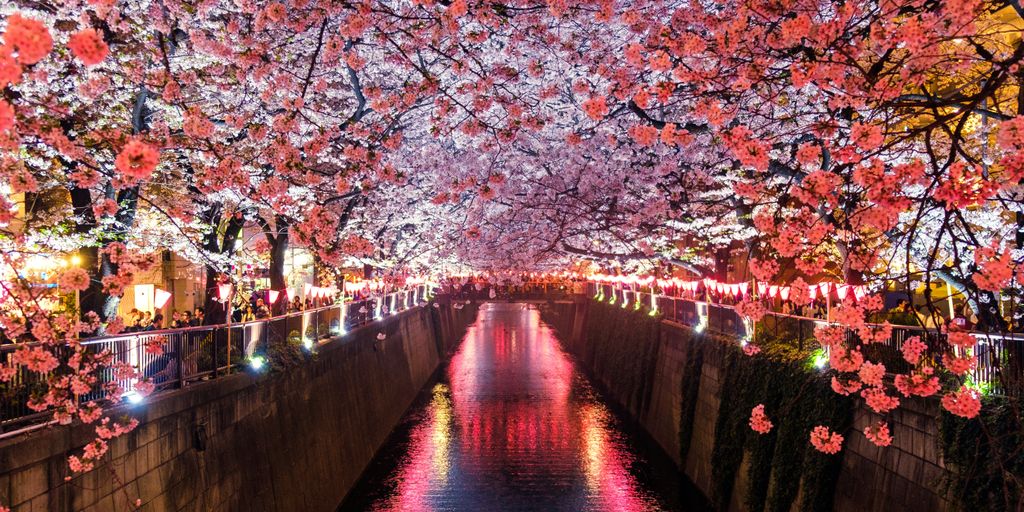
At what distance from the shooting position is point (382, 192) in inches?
995

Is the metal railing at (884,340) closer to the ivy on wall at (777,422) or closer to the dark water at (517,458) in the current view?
the ivy on wall at (777,422)

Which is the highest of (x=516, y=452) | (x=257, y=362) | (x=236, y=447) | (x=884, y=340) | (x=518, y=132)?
(x=518, y=132)

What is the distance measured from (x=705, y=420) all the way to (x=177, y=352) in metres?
13.0

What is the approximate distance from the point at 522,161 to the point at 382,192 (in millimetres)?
6310

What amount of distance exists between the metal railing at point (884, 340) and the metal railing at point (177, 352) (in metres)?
7.01

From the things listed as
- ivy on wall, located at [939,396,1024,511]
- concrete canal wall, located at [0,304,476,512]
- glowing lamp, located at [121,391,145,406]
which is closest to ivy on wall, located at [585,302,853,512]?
ivy on wall, located at [939,396,1024,511]

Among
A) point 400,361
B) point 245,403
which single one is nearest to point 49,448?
point 245,403

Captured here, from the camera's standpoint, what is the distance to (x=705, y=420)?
63.2 feet

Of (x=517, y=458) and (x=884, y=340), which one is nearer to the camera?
(x=884, y=340)

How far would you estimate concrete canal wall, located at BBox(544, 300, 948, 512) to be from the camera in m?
9.13

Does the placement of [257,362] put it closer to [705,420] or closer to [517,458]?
[705,420]

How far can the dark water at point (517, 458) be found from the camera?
18.9 metres

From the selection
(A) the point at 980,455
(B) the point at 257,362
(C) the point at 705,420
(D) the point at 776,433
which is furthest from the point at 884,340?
(C) the point at 705,420

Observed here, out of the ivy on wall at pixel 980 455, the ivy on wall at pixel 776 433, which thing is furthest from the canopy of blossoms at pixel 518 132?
the ivy on wall at pixel 776 433
